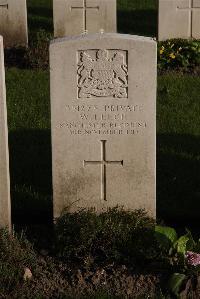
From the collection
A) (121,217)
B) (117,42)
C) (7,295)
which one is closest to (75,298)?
(7,295)

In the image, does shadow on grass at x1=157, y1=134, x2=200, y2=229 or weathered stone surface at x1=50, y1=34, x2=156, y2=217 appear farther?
shadow on grass at x1=157, y1=134, x2=200, y2=229

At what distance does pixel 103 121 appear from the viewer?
574 centimetres

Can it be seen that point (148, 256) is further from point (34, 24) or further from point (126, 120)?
point (34, 24)

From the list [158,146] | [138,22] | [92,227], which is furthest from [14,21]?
[92,227]

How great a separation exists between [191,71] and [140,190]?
5376 mm

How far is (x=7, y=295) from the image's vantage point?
Answer: 521 cm

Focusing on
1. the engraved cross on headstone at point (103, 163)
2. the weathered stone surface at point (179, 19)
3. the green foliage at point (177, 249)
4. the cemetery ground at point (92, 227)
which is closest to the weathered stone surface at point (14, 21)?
the weathered stone surface at point (179, 19)

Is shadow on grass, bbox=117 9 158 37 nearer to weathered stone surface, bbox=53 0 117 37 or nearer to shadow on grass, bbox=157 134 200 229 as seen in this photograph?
weathered stone surface, bbox=53 0 117 37

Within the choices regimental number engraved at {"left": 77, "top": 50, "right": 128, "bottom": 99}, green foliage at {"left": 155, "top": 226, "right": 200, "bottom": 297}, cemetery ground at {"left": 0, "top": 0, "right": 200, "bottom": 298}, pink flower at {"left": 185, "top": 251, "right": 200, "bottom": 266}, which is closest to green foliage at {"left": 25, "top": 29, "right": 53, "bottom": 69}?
cemetery ground at {"left": 0, "top": 0, "right": 200, "bottom": 298}

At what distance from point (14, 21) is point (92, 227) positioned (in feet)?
23.3

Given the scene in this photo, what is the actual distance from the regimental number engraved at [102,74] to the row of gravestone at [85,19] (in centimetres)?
630

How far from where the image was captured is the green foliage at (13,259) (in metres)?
5.35

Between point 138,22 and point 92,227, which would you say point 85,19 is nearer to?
point 138,22

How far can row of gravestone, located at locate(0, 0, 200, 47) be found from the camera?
1183cm
